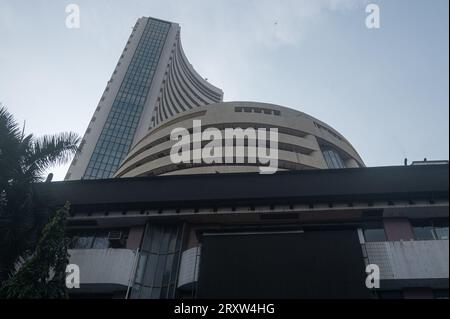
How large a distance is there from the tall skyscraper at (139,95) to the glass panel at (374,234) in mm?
56343

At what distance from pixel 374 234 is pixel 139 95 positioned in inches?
3004

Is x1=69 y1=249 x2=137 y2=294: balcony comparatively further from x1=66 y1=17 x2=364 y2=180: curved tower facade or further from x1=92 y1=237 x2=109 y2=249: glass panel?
x1=66 y1=17 x2=364 y2=180: curved tower facade

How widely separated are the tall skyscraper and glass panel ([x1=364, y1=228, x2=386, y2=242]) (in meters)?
56.3

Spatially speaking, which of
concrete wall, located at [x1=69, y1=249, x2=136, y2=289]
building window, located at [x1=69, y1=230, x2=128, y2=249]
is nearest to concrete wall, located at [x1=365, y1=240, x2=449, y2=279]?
concrete wall, located at [x1=69, y1=249, x2=136, y2=289]

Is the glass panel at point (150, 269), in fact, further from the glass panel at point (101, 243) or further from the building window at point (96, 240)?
the glass panel at point (101, 243)

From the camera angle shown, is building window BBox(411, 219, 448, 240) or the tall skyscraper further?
the tall skyscraper

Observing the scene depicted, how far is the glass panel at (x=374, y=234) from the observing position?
12.9 meters

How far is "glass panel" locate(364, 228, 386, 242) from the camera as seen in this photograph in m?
12.9

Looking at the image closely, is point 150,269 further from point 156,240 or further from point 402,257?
point 402,257

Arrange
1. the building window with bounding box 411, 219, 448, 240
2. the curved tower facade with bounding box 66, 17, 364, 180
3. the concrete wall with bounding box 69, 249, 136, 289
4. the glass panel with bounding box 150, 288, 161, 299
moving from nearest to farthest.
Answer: the building window with bounding box 411, 219, 448, 240
the glass panel with bounding box 150, 288, 161, 299
the concrete wall with bounding box 69, 249, 136, 289
the curved tower facade with bounding box 66, 17, 364, 180

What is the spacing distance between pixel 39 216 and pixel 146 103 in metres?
71.8

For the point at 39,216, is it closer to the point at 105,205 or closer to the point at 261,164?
the point at 105,205

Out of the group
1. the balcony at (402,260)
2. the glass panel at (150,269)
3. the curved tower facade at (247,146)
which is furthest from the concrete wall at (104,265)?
the curved tower facade at (247,146)
